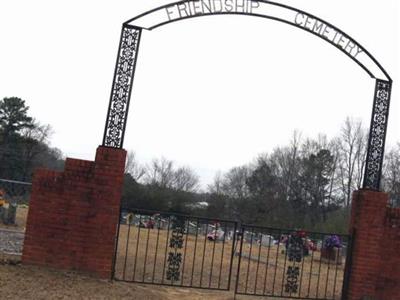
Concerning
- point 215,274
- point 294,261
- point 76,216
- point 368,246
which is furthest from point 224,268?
point 76,216

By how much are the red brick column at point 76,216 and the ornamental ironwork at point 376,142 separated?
3.87 meters

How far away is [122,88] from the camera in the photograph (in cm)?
791

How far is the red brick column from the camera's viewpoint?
748 centimetres

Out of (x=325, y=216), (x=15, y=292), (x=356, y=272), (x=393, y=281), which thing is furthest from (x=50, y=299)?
(x=325, y=216)

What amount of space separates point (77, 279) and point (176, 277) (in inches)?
59.7

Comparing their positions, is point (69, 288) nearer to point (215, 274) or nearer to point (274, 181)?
point (215, 274)

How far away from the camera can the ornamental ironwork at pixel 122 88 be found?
25.7ft

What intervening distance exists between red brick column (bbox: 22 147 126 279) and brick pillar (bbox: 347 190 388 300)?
12.0 feet

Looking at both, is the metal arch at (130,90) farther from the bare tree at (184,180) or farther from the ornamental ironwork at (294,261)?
the bare tree at (184,180)

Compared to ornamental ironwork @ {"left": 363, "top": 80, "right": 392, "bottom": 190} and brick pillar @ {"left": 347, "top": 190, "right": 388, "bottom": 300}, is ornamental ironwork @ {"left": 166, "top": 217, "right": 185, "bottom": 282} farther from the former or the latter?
ornamental ironwork @ {"left": 363, "top": 80, "right": 392, "bottom": 190}

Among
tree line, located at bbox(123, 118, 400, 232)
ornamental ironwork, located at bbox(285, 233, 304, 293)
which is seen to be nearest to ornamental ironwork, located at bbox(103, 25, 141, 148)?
ornamental ironwork, located at bbox(285, 233, 304, 293)

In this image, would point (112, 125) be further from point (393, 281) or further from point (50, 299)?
point (393, 281)

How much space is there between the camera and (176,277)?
8.12 m

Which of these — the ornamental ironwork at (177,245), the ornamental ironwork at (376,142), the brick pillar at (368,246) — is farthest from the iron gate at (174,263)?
the ornamental ironwork at (376,142)
